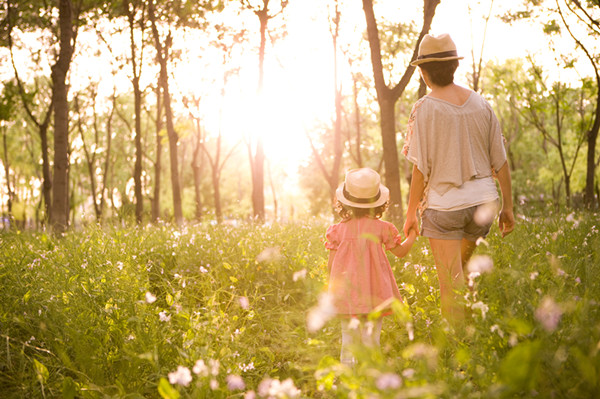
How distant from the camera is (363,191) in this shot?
428cm

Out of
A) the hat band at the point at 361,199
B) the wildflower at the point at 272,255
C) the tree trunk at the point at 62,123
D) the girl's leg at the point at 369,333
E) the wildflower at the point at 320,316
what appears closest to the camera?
the girl's leg at the point at 369,333

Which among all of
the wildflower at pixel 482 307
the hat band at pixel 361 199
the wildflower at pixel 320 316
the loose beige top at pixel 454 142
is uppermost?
the loose beige top at pixel 454 142

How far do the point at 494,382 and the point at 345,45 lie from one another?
2529 centimetres

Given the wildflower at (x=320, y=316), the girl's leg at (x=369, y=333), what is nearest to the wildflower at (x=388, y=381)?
the girl's leg at (x=369, y=333)

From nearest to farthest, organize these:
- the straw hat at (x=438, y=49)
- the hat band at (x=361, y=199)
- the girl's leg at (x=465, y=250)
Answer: the straw hat at (x=438, y=49), the girl's leg at (x=465, y=250), the hat band at (x=361, y=199)

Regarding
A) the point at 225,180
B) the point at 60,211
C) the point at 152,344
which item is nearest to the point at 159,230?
the point at 60,211

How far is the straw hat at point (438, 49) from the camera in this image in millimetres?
4054

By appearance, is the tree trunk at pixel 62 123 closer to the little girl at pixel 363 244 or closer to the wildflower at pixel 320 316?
the little girl at pixel 363 244

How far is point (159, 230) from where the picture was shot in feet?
30.0

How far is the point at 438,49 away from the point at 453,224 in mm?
1287

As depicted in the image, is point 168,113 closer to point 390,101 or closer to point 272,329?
point 390,101

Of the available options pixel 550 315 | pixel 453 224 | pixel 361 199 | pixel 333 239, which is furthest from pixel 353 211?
pixel 550 315

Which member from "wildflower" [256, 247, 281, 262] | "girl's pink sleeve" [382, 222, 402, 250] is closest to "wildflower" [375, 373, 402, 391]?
"girl's pink sleeve" [382, 222, 402, 250]

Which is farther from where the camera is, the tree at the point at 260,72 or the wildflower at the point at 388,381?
the tree at the point at 260,72
